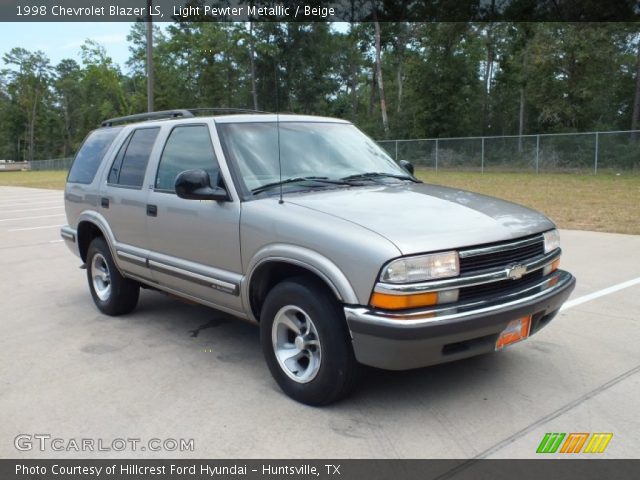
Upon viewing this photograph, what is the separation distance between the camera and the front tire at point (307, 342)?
11.2 feet

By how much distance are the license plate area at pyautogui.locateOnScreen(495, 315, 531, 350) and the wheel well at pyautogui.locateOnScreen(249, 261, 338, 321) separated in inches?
48.6

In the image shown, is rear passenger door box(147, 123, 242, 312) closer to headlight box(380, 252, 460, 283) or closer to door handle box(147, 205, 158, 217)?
door handle box(147, 205, 158, 217)

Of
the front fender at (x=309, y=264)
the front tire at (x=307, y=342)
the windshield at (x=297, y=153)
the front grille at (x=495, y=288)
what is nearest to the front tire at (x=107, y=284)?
the windshield at (x=297, y=153)

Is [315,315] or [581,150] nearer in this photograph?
[315,315]

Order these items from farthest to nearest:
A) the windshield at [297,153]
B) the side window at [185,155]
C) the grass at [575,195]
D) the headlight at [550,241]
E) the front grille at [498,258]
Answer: the grass at [575,195] < the side window at [185,155] < the windshield at [297,153] < the headlight at [550,241] < the front grille at [498,258]

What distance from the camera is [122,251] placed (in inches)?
210

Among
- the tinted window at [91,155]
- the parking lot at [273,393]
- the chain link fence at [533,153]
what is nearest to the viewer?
the parking lot at [273,393]

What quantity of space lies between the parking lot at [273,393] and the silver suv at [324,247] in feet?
1.20

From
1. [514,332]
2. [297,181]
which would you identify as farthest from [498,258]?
[297,181]

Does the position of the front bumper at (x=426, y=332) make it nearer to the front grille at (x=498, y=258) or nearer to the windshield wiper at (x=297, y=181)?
the front grille at (x=498, y=258)

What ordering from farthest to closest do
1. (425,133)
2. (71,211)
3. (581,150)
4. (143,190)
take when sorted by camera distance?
(425,133)
(581,150)
(71,211)
(143,190)
